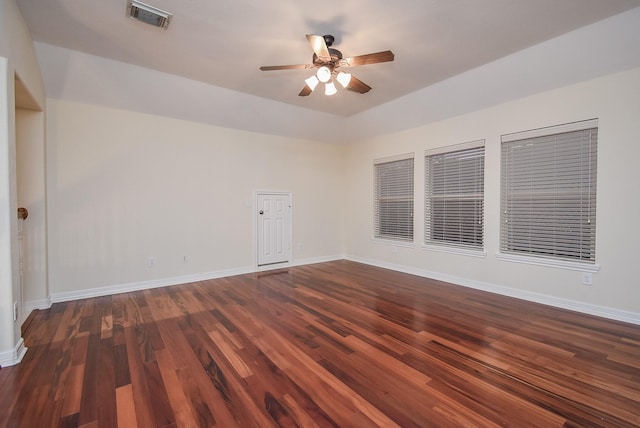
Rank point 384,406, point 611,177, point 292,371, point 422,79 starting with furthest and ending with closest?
1. point 422,79
2. point 611,177
3. point 292,371
4. point 384,406

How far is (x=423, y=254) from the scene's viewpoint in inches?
197

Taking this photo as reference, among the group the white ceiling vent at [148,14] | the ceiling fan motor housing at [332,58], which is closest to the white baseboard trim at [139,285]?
the white ceiling vent at [148,14]

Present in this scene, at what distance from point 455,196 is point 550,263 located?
155 centimetres

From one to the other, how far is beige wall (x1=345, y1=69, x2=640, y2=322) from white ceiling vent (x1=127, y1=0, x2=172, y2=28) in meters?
4.02

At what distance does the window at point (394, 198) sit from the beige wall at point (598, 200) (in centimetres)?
25

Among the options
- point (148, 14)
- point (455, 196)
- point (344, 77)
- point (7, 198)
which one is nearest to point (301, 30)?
point (344, 77)

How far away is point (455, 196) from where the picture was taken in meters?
4.61

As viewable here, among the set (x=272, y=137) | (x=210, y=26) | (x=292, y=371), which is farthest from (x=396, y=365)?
(x=272, y=137)

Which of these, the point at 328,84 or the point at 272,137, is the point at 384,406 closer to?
the point at 328,84

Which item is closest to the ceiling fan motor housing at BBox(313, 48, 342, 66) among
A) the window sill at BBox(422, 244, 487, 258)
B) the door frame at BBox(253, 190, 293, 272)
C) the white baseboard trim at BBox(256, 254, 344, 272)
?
the door frame at BBox(253, 190, 293, 272)

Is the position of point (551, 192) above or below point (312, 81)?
below

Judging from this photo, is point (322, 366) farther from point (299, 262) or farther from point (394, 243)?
point (299, 262)

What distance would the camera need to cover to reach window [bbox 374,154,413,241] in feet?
17.6

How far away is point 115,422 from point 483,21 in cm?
424
